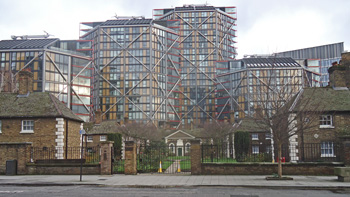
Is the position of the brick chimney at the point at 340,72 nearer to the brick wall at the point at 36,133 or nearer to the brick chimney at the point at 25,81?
the brick wall at the point at 36,133

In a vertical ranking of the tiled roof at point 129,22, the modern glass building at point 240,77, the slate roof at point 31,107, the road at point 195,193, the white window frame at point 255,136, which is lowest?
the road at point 195,193

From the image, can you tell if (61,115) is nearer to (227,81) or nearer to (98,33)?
(98,33)

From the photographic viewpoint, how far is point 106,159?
2294 cm

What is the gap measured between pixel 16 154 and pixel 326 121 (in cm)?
2359

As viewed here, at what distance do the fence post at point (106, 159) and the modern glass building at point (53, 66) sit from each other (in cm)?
8110

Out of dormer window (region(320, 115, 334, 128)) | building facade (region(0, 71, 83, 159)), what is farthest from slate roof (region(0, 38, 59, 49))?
dormer window (region(320, 115, 334, 128))

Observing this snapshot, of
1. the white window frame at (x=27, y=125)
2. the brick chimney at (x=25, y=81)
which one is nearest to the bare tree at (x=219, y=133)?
the brick chimney at (x=25, y=81)

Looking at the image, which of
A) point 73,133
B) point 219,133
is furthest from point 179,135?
point 73,133

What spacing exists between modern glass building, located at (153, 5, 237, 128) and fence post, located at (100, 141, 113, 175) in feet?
401

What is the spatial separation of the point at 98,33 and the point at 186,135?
198ft

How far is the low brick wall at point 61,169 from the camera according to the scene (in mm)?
23359

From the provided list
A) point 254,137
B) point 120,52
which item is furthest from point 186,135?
point 120,52

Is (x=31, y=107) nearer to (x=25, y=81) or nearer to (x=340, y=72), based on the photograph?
(x=25, y=81)

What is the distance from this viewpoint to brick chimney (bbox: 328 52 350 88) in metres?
31.5
